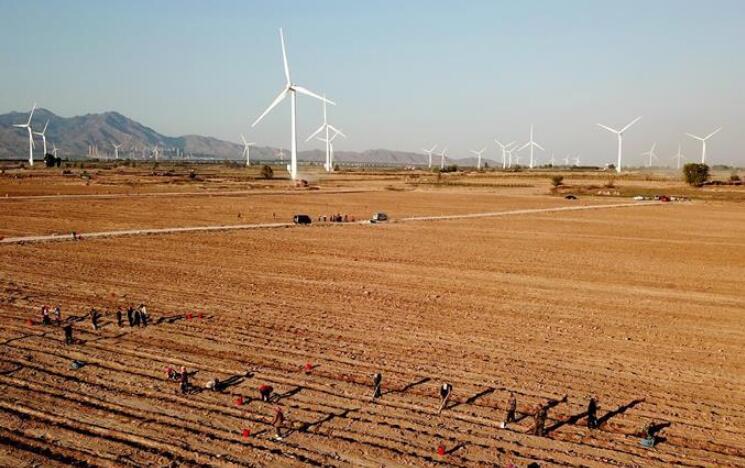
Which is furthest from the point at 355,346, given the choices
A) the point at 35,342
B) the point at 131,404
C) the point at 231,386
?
the point at 35,342

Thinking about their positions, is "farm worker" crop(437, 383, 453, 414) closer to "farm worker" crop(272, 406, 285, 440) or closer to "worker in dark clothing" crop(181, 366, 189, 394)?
"farm worker" crop(272, 406, 285, 440)

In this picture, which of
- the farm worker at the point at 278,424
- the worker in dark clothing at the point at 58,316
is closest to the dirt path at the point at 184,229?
the worker in dark clothing at the point at 58,316

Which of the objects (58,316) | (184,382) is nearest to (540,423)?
(184,382)

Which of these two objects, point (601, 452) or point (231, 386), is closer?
point (601, 452)

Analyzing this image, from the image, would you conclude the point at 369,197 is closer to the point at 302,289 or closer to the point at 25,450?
the point at 302,289

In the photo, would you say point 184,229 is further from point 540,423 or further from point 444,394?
point 540,423

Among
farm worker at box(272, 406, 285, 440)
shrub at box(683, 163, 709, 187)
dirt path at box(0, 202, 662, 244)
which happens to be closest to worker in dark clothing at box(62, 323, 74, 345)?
farm worker at box(272, 406, 285, 440)

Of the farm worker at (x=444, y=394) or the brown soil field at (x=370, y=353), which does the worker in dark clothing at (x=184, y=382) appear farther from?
the farm worker at (x=444, y=394)
